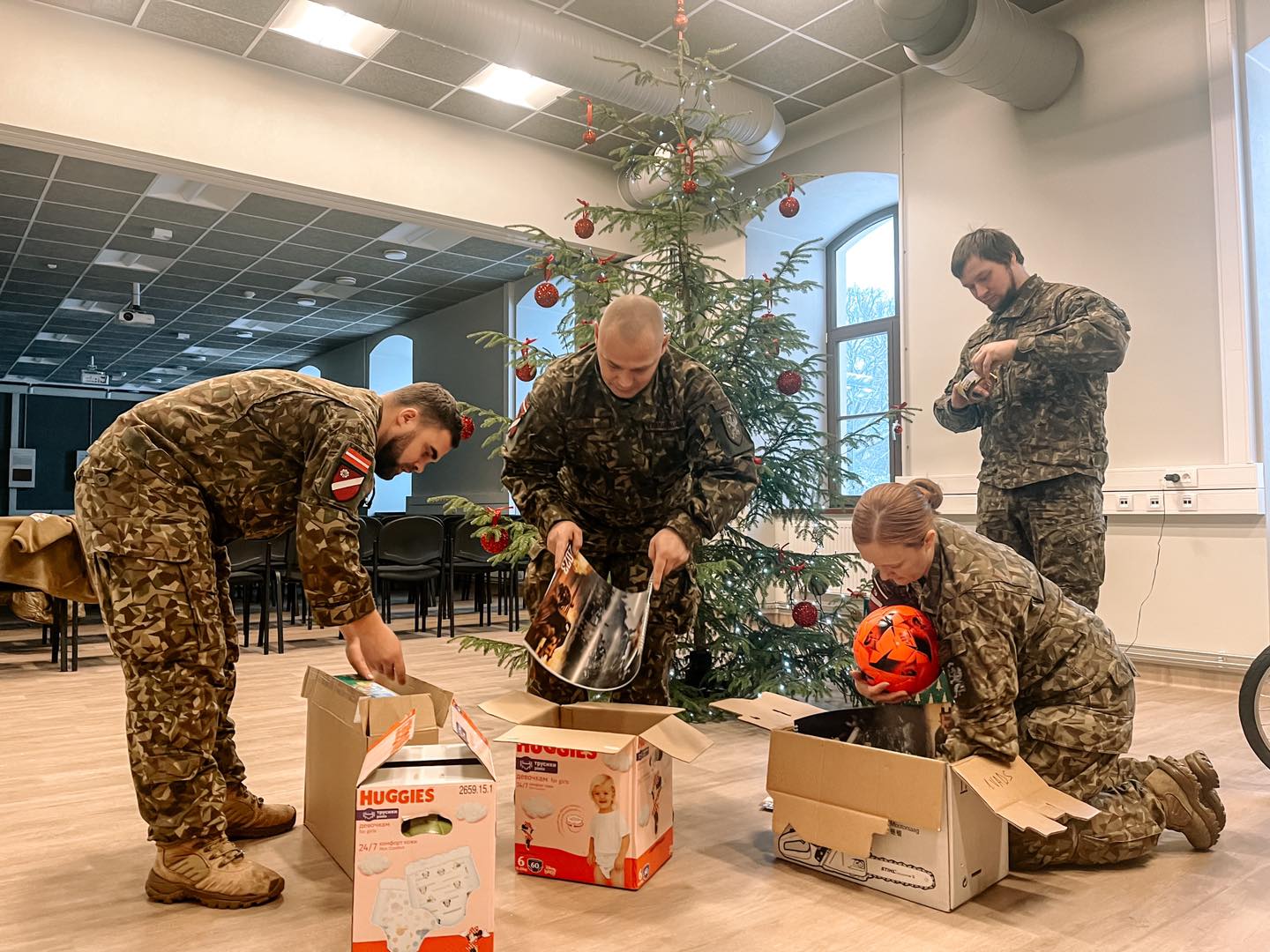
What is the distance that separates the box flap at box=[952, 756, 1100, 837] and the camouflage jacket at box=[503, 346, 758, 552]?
806mm

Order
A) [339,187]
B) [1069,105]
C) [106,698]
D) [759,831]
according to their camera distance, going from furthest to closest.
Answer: [339,187] < [1069,105] < [106,698] < [759,831]

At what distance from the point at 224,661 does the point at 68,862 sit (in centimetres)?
65

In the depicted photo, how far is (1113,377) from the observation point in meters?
4.66

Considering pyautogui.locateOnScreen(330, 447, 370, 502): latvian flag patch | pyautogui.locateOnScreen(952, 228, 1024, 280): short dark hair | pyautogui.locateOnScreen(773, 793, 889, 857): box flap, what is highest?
pyautogui.locateOnScreen(952, 228, 1024, 280): short dark hair

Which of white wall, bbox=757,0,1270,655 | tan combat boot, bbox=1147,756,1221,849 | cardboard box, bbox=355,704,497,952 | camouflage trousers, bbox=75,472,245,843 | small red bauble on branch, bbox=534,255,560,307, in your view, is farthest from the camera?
white wall, bbox=757,0,1270,655

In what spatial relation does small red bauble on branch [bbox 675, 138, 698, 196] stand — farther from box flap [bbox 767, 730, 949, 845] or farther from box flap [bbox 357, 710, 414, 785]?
box flap [bbox 357, 710, 414, 785]

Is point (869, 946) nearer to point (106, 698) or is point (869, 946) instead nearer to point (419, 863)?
point (419, 863)

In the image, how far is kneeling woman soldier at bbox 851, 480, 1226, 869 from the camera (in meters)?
1.82

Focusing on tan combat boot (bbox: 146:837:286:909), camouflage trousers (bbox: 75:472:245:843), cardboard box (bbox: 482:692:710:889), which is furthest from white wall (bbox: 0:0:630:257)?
cardboard box (bbox: 482:692:710:889)

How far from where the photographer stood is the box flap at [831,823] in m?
1.79

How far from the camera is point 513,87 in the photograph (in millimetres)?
5863

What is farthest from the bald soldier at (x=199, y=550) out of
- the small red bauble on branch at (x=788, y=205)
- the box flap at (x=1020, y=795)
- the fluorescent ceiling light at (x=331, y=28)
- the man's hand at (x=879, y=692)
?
the fluorescent ceiling light at (x=331, y=28)

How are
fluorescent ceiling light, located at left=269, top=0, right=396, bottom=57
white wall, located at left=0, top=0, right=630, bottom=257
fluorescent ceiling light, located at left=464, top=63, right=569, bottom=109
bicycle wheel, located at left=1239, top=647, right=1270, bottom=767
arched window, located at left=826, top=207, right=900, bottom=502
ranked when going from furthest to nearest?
arched window, located at left=826, top=207, right=900, bottom=502 → fluorescent ceiling light, located at left=464, top=63, right=569, bottom=109 → fluorescent ceiling light, located at left=269, top=0, right=396, bottom=57 → white wall, located at left=0, top=0, right=630, bottom=257 → bicycle wheel, located at left=1239, top=647, right=1270, bottom=767

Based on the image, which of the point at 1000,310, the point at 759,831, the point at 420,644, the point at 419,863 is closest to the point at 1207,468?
the point at 1000,310
